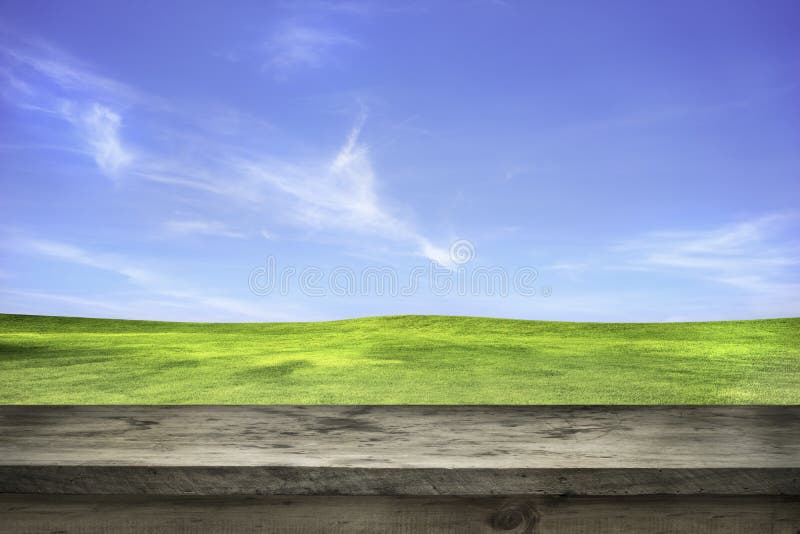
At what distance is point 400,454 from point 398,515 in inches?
3.7

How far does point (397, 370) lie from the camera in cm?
517

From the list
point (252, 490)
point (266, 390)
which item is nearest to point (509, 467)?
point (252, 490)

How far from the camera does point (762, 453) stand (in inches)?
36.4

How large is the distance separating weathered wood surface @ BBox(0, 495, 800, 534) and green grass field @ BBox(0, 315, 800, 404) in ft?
9.80

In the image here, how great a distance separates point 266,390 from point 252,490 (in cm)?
365

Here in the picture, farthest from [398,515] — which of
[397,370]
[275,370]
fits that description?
[275,370]

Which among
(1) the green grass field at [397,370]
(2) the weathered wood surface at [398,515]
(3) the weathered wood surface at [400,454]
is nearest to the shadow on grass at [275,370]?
(1) the green grass field at [397,370]

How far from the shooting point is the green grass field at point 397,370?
4152 millimetres

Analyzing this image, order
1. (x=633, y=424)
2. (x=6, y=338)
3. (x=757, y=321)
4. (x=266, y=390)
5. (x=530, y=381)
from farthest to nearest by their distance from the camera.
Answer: (x=757, y=321)
(x=6, y=338)
(x=530, y=381)
(x=266, y=390)
(x=633, y=424)

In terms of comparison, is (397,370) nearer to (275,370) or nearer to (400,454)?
(275,370)

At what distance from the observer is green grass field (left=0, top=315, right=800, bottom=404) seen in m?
4.15

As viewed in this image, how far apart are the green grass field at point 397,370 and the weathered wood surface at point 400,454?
9.05 ft

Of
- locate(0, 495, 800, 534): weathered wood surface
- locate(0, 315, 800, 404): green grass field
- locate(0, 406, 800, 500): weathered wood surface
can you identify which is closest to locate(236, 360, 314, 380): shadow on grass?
locate(0, 315, 800, 404): green grass field

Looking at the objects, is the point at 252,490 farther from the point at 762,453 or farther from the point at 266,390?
the point at 266,390
